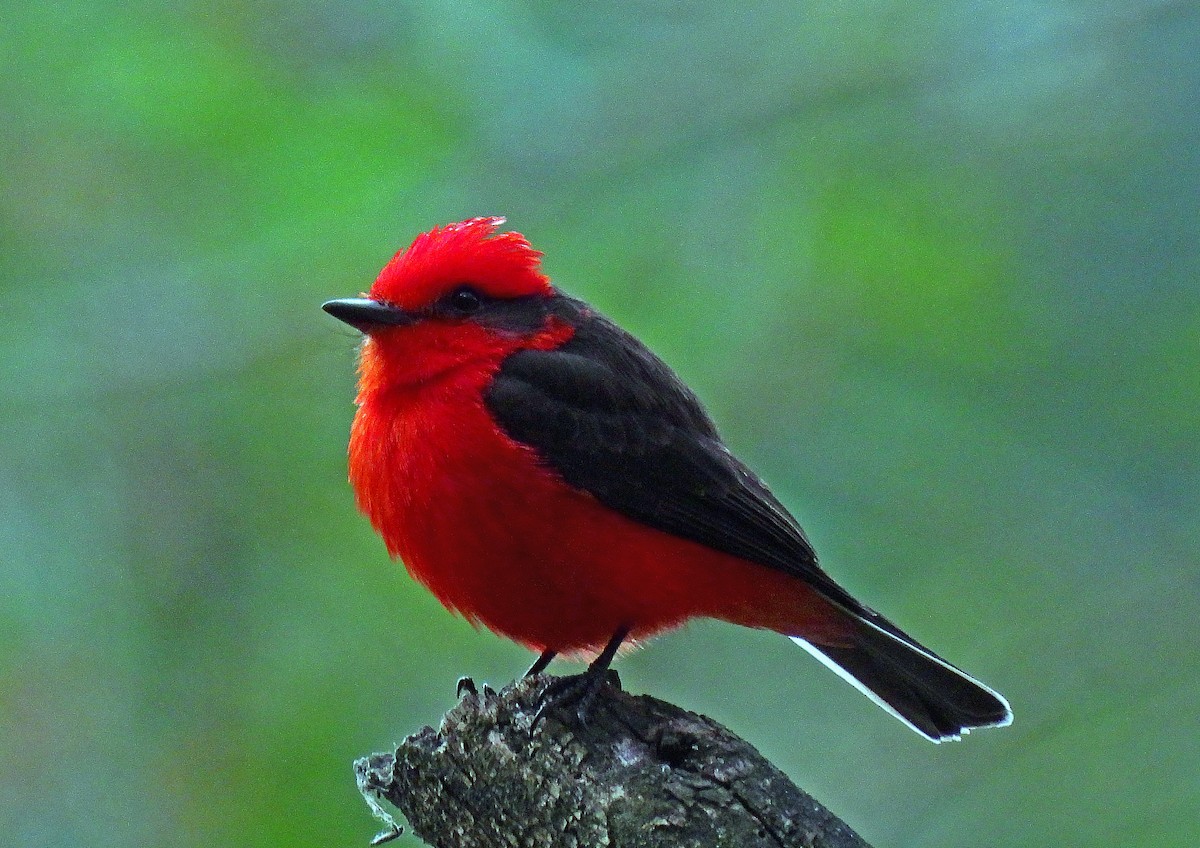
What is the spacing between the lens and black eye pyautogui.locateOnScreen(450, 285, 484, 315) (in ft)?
15.4

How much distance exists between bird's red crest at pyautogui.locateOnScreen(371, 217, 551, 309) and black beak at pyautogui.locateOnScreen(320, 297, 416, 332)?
61 millimetres

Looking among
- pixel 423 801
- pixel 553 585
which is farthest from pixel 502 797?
pixel 553 585

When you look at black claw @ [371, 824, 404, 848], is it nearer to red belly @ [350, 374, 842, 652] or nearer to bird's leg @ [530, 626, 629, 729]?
bird's leg @ [530, 626, 629, 729]

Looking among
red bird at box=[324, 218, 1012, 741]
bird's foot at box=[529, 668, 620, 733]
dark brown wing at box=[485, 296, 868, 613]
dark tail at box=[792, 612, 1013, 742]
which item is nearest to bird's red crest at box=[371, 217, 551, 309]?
red bird at box=[324, 218, 1012, 741]

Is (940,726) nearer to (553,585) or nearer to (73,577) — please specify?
(553,585)

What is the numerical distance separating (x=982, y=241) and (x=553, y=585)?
2617 mm

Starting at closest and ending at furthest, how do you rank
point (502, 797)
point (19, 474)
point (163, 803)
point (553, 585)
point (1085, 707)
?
point (502, 797) < point (553, 585) < point (1085, 707) < point (163, 803) < point (19, 474)

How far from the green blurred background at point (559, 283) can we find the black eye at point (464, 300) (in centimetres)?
69

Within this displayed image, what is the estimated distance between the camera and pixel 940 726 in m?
4.64

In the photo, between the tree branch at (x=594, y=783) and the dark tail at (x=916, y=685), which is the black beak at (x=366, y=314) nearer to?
the tree branch at (x=594, y=783)

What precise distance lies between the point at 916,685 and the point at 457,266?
1898 millimetres

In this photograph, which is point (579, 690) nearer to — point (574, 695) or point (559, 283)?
point (574, 695)

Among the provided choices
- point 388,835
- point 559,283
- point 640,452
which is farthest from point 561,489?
point 559,283

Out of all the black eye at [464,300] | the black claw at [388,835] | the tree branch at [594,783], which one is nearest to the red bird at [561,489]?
the black eye at [464,300]
